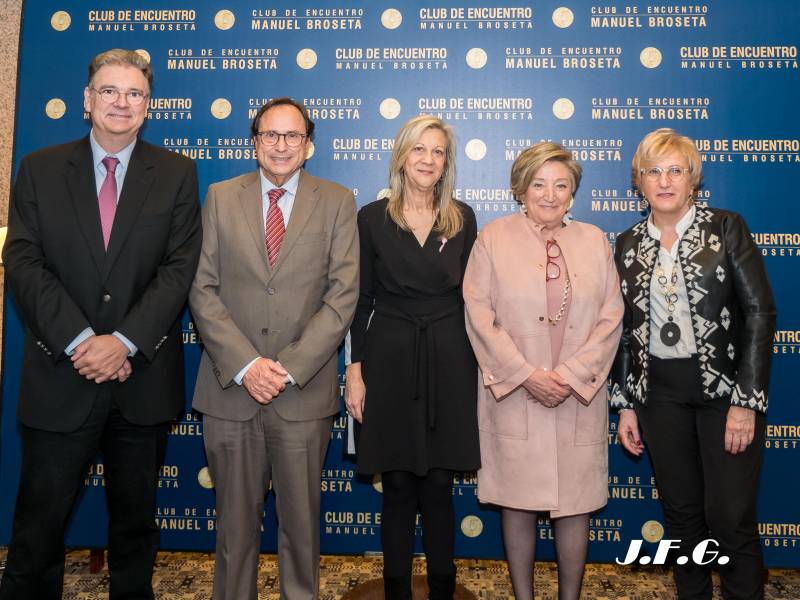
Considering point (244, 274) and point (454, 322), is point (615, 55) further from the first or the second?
point (244, 274)

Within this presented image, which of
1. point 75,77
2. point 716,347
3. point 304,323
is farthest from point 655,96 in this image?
point 75,77

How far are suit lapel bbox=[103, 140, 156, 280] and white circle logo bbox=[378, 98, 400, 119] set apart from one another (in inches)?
52.1

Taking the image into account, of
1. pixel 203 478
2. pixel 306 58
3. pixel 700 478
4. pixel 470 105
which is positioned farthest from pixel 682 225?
pixel 203 478

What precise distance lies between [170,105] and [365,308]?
1670 mm

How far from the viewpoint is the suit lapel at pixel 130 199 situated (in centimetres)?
227

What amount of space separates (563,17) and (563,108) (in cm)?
46

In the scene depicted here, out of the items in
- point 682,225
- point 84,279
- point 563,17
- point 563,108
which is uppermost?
point 563,17

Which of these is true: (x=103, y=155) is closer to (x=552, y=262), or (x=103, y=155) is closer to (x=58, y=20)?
(x=58, y=20)

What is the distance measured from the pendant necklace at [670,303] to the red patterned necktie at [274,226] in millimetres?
1452

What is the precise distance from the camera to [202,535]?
134 inches

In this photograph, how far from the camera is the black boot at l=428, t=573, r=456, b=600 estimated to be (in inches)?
98.1

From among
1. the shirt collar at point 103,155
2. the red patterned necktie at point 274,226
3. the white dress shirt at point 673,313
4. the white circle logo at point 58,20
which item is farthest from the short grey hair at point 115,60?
the white dress shirt at point 673,313

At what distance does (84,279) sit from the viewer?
2.26 m

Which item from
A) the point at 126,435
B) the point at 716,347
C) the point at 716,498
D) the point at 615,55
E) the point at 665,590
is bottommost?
the point at 665,590
